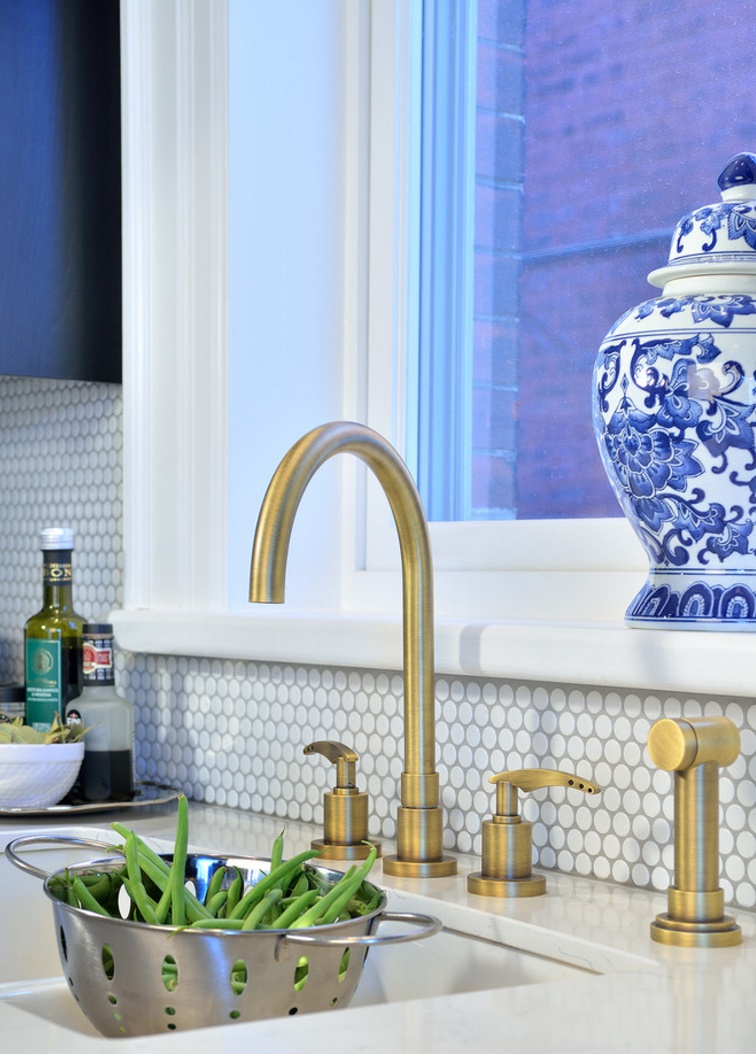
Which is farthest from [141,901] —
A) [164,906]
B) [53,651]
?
[53,651]

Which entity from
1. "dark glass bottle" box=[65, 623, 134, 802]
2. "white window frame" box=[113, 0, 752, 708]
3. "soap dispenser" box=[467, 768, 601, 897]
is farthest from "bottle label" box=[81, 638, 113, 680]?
"soap dispenser" box=[467, 768, 601, 897]

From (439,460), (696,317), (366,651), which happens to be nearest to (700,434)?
(696,317)

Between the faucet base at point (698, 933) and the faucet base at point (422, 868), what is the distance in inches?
10.0

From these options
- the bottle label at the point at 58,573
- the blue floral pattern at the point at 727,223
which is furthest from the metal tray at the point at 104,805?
the blue floral pattern at the point at 727,223

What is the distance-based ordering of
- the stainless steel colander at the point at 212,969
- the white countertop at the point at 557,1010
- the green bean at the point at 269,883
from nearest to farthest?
the white countertop at the point at 557,1010 → the stainless steel colander at the point at 212,969 → the green bean at the point at 269,883

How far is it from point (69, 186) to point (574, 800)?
99 centimetres

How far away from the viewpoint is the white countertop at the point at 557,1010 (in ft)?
2.36

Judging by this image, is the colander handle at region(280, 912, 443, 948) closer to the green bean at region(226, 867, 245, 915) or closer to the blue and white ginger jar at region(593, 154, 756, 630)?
the green bean at region(226, 867, 245, 915)

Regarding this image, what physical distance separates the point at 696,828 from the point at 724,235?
1.43 feet

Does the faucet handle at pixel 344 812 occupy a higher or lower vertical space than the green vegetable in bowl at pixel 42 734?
lower

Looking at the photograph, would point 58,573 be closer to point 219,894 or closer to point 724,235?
point 219,894

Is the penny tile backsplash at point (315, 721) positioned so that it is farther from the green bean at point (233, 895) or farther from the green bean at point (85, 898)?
the green bean at point (85, 898)

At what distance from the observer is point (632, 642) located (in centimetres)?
107

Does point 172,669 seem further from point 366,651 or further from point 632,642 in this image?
point 632,642
